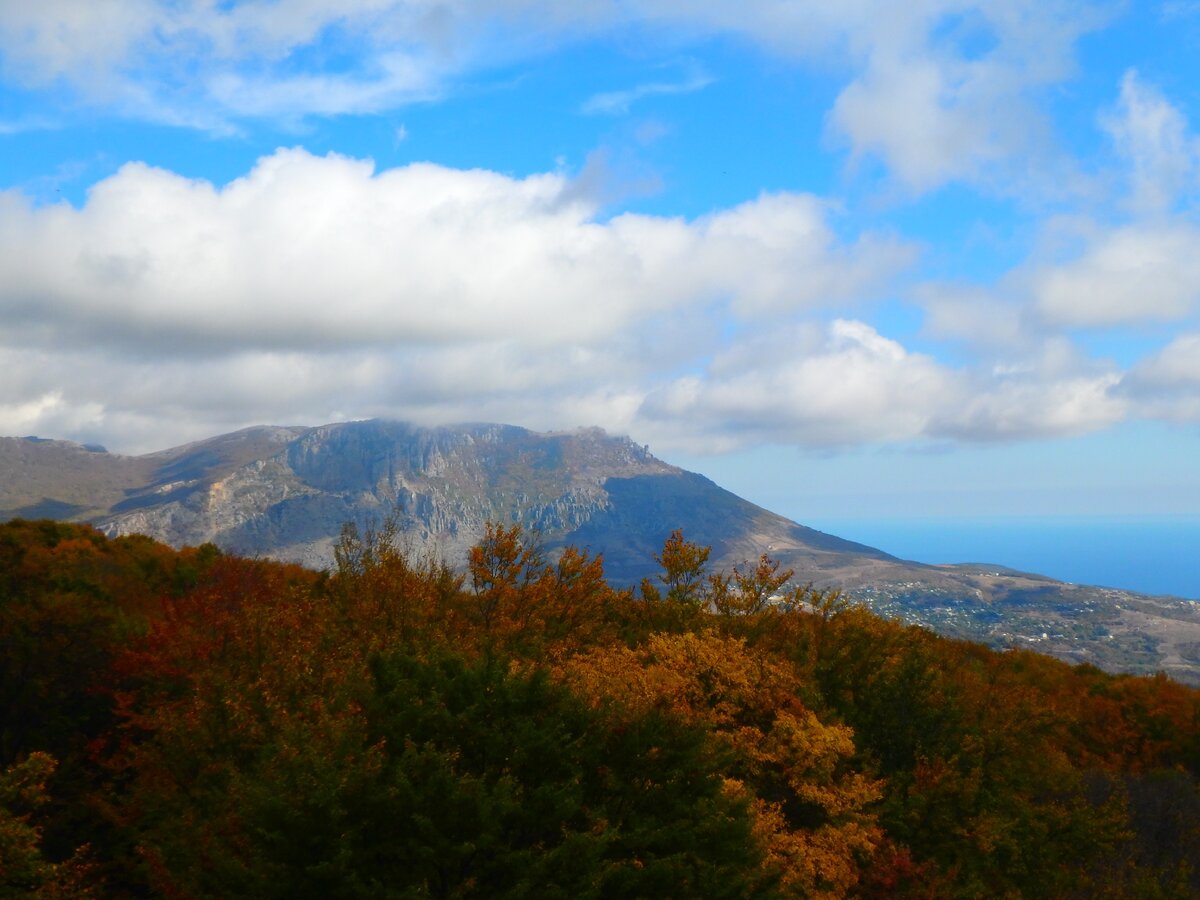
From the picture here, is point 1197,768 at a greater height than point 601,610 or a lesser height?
lesser

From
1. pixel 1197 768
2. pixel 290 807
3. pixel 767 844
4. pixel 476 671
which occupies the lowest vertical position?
pixel 1197 768

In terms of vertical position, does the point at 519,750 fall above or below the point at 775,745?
above

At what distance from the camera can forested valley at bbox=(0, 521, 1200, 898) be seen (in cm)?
1988

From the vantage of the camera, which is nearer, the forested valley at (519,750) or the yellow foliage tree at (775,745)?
the forested valley at (519,750)

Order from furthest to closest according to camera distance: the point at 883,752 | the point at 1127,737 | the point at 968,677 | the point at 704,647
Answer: the point at 1127,737
the point at 968,677
the point at 883,752
the point at 704,647

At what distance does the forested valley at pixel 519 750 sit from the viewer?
1988 cm

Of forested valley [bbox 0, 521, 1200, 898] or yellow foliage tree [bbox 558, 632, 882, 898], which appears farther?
yellow foliage tree [bbox 558, 632, 882, 898]

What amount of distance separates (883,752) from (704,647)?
1308 cm

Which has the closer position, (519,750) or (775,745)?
(519,750)

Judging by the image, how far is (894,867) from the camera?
122 feet

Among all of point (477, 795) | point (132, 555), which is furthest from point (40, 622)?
point (132, 555)

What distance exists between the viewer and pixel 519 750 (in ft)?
72.8

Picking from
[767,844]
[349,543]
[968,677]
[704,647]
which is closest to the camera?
[767,844]

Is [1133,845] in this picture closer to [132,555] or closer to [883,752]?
[883,752]
